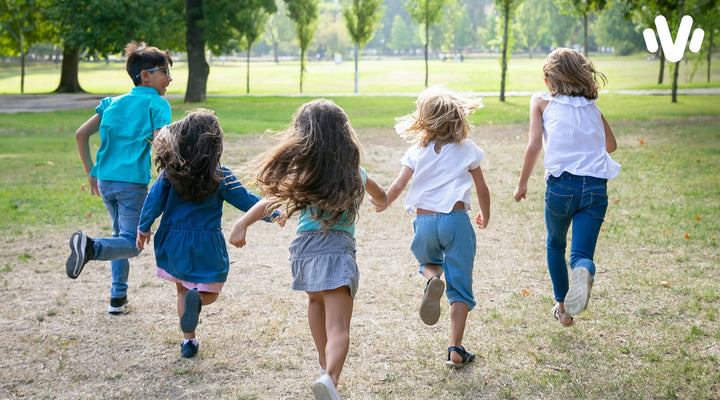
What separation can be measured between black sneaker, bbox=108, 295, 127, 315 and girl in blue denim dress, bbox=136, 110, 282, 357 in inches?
51.7

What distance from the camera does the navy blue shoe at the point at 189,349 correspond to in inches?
175

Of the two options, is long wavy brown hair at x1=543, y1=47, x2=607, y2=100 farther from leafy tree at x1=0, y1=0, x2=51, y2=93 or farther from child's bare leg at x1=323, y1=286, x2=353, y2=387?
leafy tree at x1=0, y1=0, x2=51, y2=93

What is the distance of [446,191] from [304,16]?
34.7 meters

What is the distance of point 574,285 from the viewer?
4141mm

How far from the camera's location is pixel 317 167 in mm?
3545

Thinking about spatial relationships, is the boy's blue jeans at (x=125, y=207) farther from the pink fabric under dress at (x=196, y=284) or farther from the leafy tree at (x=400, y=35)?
the leafy tree at (x=400, y=35)

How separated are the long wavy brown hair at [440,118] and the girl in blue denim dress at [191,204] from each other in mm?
1141

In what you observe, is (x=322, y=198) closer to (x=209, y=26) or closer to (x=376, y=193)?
(x=376, y=193)

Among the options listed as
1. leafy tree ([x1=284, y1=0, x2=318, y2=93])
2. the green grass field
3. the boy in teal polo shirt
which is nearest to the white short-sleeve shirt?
the boy in teal polo shirt

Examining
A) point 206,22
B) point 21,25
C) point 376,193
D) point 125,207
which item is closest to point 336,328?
point 376,193

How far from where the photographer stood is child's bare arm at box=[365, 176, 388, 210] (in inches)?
149

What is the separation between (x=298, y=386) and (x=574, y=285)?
1797mm

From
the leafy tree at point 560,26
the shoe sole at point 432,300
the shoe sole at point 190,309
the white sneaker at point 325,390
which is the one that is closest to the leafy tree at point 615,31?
the leafy tree at point 560,26

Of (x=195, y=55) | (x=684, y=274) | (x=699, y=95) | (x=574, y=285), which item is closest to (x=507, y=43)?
(x=699, y=95)
